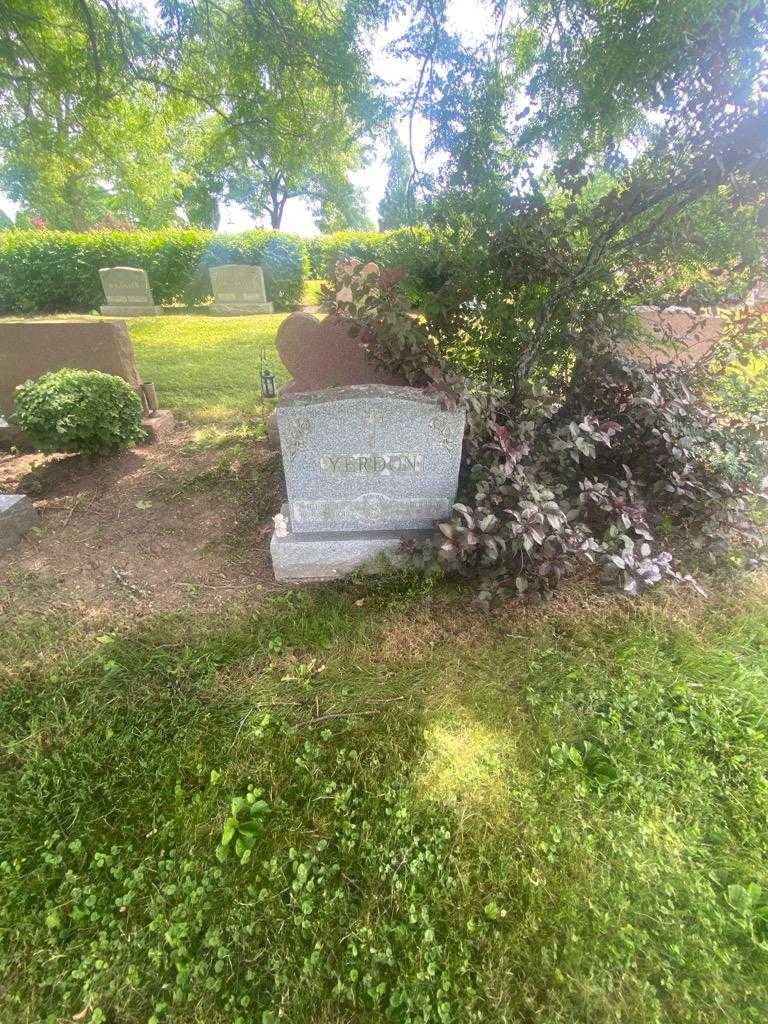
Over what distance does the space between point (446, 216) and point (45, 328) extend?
11.7 feet

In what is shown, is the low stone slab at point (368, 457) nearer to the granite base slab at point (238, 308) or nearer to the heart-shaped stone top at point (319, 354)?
the heart-shaped stone top at point (319, 354)

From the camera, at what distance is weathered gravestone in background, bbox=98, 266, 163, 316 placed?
1122 cm

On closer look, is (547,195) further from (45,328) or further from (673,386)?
(45,328)

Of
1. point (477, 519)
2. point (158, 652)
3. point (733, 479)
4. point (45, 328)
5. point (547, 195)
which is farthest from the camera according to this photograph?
point (45, 328)

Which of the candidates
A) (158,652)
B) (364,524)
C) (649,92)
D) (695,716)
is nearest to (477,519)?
(364,524)

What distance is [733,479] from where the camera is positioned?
2625 millimetres

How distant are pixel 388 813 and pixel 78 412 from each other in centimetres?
354

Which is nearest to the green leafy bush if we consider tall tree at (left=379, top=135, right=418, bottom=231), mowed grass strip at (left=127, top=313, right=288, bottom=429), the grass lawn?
mowed grass strip at (left=127, top=313, right=288, bottom=429)

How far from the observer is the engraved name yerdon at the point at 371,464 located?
8.54 ft

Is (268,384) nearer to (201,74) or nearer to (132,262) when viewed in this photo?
(201,74)

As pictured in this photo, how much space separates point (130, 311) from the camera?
1145 cm

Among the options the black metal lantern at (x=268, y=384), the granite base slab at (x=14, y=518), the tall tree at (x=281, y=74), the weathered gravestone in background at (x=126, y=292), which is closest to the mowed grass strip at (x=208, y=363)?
the black metal lantern at (x=268, y=384)

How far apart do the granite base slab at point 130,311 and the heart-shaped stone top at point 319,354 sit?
9.75 meters

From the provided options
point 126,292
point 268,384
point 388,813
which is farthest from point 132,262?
point 388,813
